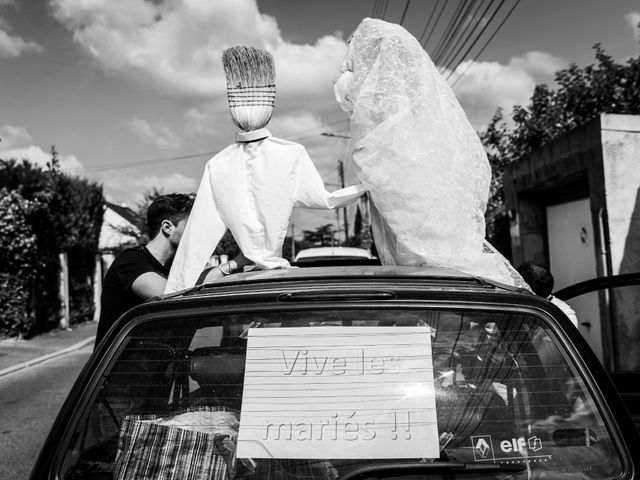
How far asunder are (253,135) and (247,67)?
318 millimetres

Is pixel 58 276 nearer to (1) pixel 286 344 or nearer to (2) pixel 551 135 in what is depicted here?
(2) pixel 551 135

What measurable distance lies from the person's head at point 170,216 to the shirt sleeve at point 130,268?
8.8 inches

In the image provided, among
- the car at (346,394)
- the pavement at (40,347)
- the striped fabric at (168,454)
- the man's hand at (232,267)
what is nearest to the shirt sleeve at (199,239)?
the man's hand at (232,267)

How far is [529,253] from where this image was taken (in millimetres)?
9953

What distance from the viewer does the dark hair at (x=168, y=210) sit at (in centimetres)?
363

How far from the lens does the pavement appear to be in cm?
1149

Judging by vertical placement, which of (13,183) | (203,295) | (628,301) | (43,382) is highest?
(13,183)

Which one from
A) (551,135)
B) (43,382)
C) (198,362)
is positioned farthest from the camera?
(551,135)

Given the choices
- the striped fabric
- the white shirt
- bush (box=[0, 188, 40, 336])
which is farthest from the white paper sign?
bush (box=[0, 188, 40, 336])

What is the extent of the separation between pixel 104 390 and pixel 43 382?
28.9ft

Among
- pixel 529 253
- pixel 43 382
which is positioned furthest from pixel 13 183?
pixel 529 253

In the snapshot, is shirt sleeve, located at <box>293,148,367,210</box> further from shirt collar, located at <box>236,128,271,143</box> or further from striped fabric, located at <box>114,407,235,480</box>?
striped fabric, located at <box>114,407,235,480</box>

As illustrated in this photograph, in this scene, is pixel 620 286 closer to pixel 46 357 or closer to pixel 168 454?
pixel 168 454

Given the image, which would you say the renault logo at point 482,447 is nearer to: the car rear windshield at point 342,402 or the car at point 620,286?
the car rear windshield at point 342,402
